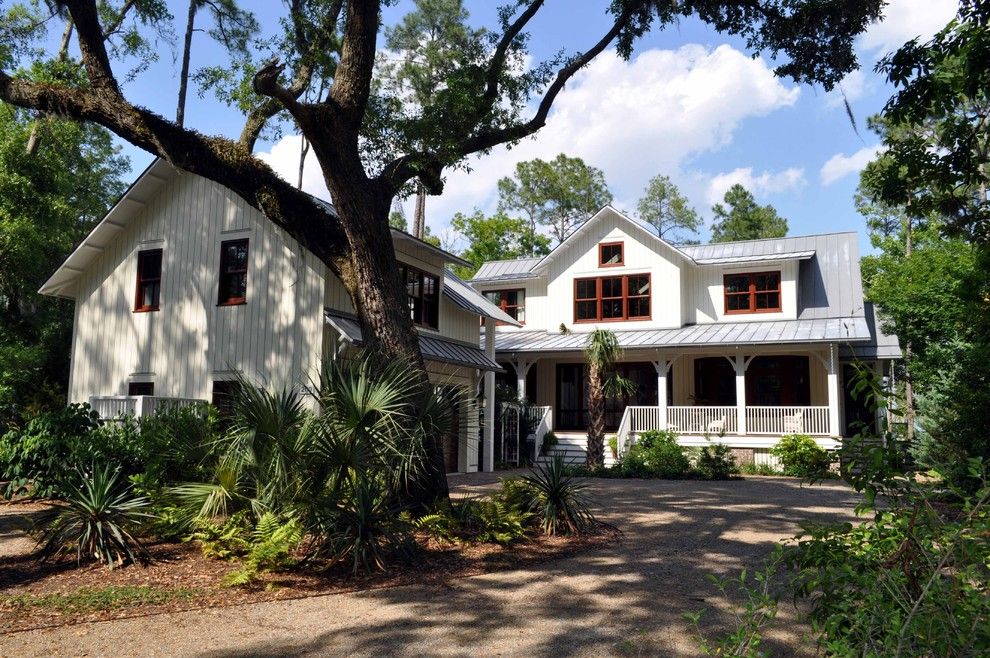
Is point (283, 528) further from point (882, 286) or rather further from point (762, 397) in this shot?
point (882, 286)

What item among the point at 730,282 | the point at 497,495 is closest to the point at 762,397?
the point at 730,282

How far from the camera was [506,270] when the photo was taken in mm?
30375

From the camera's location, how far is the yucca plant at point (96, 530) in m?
8.07

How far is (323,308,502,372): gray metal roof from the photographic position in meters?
15.1

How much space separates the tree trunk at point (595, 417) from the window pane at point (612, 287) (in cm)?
710

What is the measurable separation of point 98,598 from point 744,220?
169 ft

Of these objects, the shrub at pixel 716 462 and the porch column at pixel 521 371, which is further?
the porch column at pixel 521 371

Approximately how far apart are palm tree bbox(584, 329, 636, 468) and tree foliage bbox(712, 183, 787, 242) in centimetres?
3464

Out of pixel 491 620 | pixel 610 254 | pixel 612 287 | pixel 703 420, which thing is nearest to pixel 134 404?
pixel 491 620

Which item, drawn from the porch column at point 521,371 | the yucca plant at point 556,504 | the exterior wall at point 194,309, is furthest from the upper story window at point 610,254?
the yucca plant at point 556,504

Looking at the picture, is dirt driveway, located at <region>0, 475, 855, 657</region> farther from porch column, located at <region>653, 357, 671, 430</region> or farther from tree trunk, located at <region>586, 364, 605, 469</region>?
porch column, located at <region>653, 357, 671, 430</region>

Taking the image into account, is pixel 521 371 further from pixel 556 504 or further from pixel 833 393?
pixel 556 504

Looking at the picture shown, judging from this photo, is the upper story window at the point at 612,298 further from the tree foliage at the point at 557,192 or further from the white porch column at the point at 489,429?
the tree foliage at the point at 557,192

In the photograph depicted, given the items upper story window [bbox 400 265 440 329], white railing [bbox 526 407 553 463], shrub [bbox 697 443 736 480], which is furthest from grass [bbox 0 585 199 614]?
white railing [bbox 526 407 553 463]
